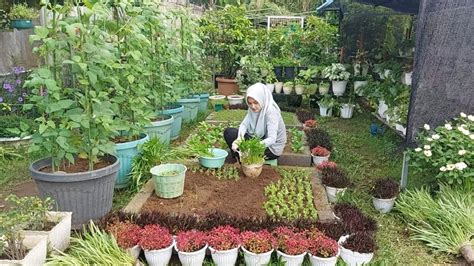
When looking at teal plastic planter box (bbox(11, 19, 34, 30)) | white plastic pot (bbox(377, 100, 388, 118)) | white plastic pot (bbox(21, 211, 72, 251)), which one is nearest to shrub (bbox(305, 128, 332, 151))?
white plastic pot (bbox(377, 100, 388, 118))

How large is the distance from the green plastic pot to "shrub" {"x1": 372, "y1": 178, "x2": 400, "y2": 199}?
1.71 meters

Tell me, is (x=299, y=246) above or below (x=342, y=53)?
below

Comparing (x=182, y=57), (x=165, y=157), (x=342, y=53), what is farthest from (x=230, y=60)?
(x=165, y=157)

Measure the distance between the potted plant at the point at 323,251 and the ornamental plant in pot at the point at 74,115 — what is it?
1.58 metres

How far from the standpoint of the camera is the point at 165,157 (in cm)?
388

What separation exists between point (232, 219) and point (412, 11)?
3.71m

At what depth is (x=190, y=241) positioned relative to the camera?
248cm

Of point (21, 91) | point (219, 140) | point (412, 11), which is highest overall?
point (412, 11)

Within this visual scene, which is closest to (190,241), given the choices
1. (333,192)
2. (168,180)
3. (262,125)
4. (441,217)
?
(168,180)

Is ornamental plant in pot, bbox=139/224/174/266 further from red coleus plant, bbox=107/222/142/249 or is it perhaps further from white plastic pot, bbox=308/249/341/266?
white plastic pot, bbox=308/249/341/266

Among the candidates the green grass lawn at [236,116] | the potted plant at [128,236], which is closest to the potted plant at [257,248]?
the potted plant at [128,236]

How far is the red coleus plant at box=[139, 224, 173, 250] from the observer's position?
2.45 meters

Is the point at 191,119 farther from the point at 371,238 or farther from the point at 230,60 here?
the point at 371,238

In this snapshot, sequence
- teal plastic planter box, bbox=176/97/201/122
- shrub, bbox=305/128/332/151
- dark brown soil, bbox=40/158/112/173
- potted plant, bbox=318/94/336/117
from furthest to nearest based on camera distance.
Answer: potted plant, bbox=318/94/336/117 → teal plastic planter box, bbox=176/97/201/122 → shrub, bbox=305/128/332/151 → dark brown soil, bbox=40/158/112/173
